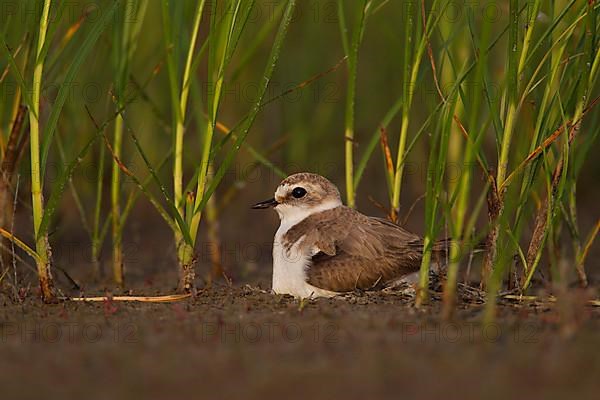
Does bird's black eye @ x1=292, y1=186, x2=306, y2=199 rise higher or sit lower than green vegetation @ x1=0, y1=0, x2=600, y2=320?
lower

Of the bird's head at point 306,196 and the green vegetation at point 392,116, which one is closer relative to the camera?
the green vegetation at point 392,116

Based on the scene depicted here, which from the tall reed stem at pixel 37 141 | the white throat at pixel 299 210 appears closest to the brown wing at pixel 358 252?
the white throat at pixel 299 210

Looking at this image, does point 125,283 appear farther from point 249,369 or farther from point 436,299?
point 249,369

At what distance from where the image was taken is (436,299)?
4781 mm

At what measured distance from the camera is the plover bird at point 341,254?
512 centimetres

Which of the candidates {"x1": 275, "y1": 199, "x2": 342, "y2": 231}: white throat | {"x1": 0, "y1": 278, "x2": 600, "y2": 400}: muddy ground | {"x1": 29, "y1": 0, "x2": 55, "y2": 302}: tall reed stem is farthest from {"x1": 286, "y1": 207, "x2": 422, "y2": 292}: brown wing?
{"x1": 29, "y1": 0, "x2": 55, "y2": 302}: tall reed stem

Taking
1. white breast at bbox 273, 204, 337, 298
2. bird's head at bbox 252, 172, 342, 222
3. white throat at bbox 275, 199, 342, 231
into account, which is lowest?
white breast at bbox 273, 204, 337, 298

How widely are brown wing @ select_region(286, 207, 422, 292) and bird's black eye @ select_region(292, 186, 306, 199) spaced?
0.26m

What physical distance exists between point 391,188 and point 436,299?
0.86 meters

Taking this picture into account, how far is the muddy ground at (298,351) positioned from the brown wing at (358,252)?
34 centimetres

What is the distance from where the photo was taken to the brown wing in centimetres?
511

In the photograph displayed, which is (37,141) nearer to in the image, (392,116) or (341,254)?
(341,254)

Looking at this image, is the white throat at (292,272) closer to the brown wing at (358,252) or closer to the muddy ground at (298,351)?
the brown wing at (358,252)

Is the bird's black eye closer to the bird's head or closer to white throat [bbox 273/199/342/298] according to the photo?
the bird's head
